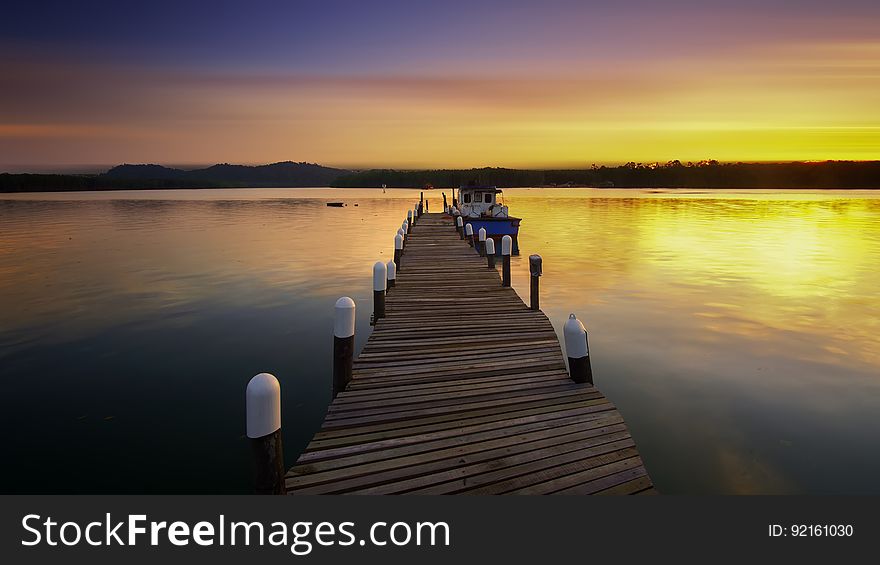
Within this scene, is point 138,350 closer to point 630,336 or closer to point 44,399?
point 44,399

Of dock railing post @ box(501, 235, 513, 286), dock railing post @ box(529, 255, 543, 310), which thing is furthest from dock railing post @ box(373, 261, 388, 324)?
dock railing post @ box(501, 235, 513, 286)

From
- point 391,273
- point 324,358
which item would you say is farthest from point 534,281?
point 324,358

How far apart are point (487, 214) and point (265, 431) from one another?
32.7 meters

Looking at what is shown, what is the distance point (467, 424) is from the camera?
6398 millimetres

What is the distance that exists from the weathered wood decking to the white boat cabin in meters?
25.8

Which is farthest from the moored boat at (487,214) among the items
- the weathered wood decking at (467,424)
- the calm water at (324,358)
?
the weathered wood decking at (467,424)

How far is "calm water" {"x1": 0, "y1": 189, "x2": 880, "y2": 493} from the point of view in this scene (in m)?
7.84

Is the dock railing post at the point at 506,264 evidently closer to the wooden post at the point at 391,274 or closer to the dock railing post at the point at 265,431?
the wooden post at the point at 391,274

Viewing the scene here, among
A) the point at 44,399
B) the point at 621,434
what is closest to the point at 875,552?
the point at 621,434

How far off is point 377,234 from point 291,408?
133ft

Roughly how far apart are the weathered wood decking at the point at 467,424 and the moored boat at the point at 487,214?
23.8 meters

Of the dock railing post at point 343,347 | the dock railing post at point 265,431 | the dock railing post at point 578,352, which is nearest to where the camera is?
the dock railing post at point 265,431

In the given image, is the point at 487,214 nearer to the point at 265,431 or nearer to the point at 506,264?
the point at 506,264

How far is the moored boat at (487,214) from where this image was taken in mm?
34431
